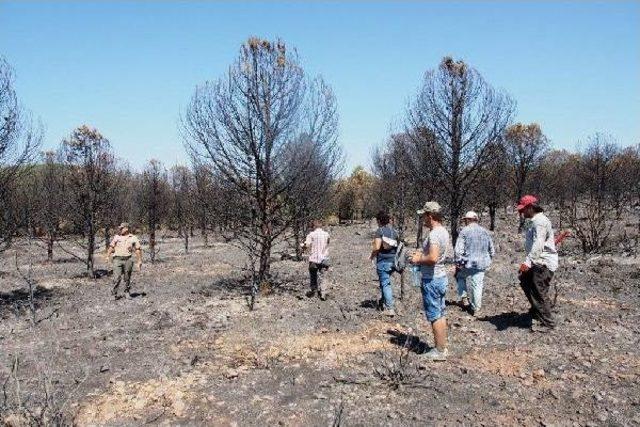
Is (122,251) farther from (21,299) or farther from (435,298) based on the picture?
(435,298)

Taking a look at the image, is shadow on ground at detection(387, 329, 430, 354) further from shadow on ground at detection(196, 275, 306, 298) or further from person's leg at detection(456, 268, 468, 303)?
shadow on ground at detection(196, 275, 306, 298)

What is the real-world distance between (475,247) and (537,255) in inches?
52.9

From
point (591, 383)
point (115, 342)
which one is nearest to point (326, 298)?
point (115, 342)

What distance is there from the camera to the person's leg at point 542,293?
6977 mm

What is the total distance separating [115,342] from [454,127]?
9766 mm

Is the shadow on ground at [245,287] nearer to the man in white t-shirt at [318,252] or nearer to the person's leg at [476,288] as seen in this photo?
the man in white t-shirt at [318,252]

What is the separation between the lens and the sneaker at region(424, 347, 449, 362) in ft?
20.5

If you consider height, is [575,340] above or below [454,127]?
below

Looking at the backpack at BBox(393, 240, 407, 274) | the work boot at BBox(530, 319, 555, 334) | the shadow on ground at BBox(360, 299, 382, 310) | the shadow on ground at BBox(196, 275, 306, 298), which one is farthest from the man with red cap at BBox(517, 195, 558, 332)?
the shadow on ground at BBox(196, 275, 306, 298)

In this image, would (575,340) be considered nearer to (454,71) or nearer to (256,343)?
(256,343)

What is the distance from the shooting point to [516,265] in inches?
563

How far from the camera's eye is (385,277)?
27.5 feet

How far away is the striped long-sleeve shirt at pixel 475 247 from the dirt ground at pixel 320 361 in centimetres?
90

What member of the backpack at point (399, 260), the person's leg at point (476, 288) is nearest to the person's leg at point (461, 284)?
the person's leg at point (476, 288)
